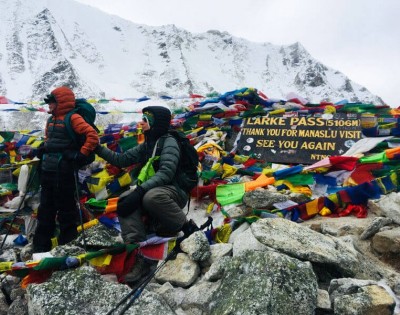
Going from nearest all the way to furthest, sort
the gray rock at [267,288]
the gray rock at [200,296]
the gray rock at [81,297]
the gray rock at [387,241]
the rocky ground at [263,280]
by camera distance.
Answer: the gray rock at [267,288], the rocky ground at [263,280], the gray rock at [81,297], the gray rock at [200,296], the gray rock at [387,241]

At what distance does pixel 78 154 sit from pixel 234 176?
9.75ft

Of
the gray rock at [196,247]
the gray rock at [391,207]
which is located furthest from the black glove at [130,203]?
the gray rock at [391,207]

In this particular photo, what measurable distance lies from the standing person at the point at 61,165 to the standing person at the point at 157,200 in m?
0.90

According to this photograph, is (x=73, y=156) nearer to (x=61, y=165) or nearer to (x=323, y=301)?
(x=61, y=165)

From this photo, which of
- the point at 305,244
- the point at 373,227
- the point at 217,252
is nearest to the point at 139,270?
the point at 217,252

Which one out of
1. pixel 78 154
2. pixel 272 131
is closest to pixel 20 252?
pixel 78 154

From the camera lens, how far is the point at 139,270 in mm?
4125

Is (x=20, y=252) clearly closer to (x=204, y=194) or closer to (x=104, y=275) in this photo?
(x=104, y=275)

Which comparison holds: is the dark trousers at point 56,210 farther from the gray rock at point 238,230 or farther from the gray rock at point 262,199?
the gray rock at point 262,199

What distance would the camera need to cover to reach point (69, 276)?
3.43 metres

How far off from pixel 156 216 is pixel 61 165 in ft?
4.96

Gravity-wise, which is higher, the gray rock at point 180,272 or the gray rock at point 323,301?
the gray rock at point 323,301

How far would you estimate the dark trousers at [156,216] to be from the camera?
4133mm

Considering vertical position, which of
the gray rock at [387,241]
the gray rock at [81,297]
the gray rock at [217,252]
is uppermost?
the gray rock at [387,241]
